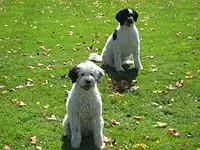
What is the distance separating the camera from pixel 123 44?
12.3 m

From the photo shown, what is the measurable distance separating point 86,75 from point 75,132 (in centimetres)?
110

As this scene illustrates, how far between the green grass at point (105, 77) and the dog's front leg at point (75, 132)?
0.33 metres

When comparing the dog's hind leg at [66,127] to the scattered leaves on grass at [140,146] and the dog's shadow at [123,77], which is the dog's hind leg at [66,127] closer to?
the scattered leaves on grass at [140,146]

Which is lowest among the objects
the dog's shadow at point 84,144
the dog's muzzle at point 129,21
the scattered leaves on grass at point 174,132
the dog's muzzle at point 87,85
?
the scattered leaves on grass at point 174,132

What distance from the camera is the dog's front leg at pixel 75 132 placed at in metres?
7.90

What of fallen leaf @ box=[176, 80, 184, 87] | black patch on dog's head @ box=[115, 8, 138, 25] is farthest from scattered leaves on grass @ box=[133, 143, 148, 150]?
black patch on dog's head @ box=[115, 8, 138, 25]

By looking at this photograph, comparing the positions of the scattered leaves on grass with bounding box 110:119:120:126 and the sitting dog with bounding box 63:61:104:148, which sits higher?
the sitting dog with bounding box 63:61:104:148

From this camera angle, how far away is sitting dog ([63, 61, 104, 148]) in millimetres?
7672

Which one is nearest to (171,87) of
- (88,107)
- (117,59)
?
(117,59)

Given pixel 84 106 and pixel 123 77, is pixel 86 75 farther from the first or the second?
pixel 123 77

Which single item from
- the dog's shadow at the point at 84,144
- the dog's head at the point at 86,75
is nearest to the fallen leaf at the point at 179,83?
the dog's shadow at the point at 84,144

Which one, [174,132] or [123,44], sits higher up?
[123,44]

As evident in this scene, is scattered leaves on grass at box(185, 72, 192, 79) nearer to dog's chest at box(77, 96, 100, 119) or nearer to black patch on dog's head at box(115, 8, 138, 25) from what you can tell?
black patch on dog's head at box(115, 8, 138, 25)

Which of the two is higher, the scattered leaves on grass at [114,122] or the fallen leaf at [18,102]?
the scattered leaves on grass at [114,122]
